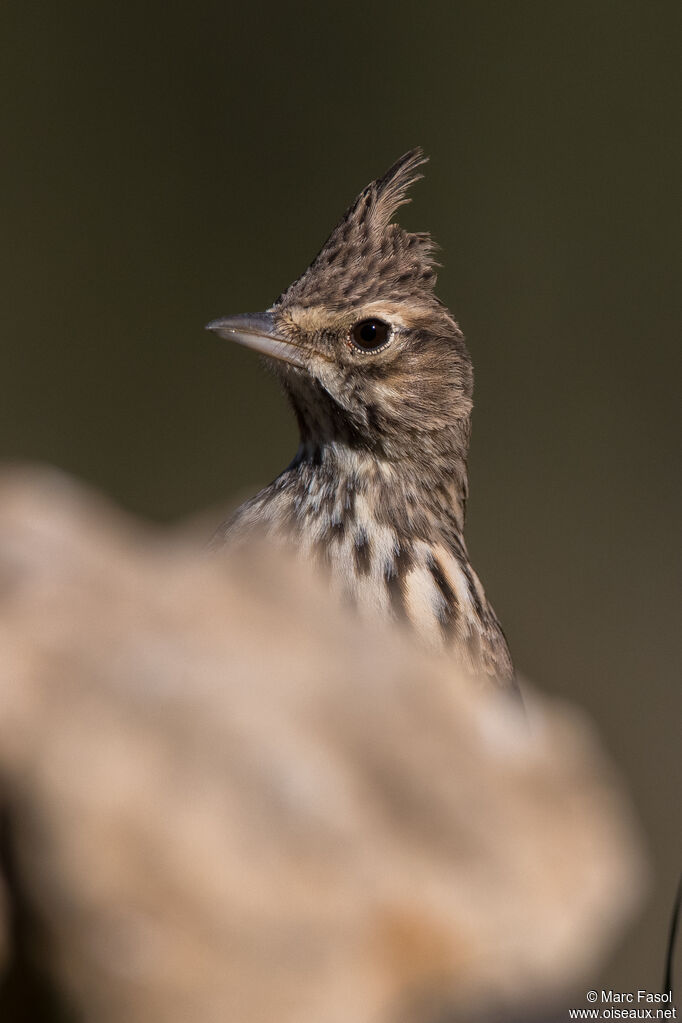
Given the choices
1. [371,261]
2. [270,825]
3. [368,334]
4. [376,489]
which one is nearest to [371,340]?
[368,334]

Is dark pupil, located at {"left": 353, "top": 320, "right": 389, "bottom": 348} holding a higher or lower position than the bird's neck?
higher

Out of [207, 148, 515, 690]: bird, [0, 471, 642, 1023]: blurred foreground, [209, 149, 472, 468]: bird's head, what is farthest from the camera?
[209, 149, 472, 468]: bird's head


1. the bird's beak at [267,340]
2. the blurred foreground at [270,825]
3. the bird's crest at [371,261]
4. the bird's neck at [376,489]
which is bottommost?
the blurred foreground at [270,825]

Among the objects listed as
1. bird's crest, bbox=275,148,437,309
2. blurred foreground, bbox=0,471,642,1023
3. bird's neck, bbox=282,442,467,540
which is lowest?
blurred foreground, bbox=0,471,642,1023

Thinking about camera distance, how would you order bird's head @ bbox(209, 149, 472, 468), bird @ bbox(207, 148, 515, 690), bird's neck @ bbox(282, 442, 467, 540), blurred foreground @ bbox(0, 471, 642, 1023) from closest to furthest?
blurred foreground @ bbox(0, 471, 642, 1023)
bird @ bbox(207, 148, 515, 690)
bird's neck @ bbox(282, 442, 467, 540)
bird's head @ bbox(209, 149, 472, 468)

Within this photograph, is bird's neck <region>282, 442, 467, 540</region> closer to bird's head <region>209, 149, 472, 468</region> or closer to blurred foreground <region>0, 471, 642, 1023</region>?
bird's head <region>209, 149, 472, 468</region>

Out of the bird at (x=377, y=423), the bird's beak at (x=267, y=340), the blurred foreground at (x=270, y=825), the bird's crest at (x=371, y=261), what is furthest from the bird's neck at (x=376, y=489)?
the blurred foreground at (x=270, y=825)

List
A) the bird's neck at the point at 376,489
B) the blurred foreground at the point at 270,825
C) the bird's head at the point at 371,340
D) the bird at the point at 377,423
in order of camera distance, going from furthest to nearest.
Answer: the bird's head at the point at 371,340 < the bird's neck at the point at 376,489 < the bird at the point at 377,423 < the blurred foreground at the point at 270,825

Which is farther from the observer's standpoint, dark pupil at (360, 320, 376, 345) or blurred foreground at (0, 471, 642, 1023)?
dark pupil at (360, 320, 376, 345)

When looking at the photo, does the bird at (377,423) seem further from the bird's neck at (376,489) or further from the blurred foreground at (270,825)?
the blurred foreground at (270,825)

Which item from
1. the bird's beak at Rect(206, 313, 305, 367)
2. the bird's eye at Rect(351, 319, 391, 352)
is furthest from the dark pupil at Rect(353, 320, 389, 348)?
the bird's beak at Rect(206, 313, 305, 367)
